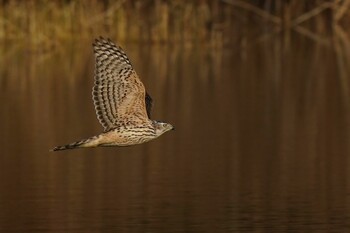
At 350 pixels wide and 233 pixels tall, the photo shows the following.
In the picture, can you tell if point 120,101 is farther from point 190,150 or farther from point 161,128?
point 190,150

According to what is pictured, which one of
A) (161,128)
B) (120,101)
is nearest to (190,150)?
(120,101)

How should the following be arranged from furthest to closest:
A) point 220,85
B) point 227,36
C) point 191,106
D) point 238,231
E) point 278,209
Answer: point 227,36 < point 220,85 < point 191,106 < point 278,209 < point 238,231

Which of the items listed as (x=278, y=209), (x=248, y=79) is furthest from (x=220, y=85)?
(x=278, y=209)

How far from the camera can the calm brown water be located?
15562 mm

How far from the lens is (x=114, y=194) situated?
16734 mm

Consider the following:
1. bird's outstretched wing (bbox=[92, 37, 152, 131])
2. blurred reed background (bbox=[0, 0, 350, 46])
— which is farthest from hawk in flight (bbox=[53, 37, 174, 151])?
blurred reed background (bbox=[0, 0, 350, 46])

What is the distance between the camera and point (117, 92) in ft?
48.0

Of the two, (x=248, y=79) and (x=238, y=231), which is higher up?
(x=248, y=79)

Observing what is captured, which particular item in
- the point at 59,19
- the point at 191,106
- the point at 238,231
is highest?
the point at 59,19

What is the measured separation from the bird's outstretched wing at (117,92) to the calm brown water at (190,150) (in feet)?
3.30

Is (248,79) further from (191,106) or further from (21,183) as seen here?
(21,183)

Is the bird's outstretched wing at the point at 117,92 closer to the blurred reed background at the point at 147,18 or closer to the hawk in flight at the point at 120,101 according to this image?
the hawk in flight at the point at 120,101

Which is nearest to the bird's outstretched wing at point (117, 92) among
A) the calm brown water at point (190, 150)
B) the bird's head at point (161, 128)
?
the bird's head at point (161, 128)

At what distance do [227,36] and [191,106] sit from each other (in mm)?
10340
